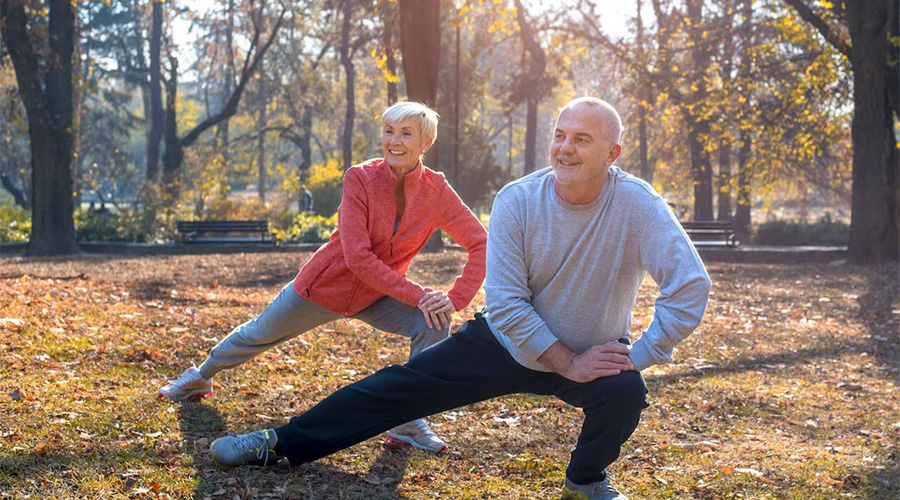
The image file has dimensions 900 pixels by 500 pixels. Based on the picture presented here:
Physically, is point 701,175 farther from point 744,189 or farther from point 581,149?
point 581,149

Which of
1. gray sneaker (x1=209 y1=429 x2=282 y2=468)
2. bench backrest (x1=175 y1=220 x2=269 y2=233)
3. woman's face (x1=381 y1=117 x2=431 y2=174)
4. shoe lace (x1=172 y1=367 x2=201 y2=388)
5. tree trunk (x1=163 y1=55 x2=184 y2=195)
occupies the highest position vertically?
tree trunk (x1=163 y1=55 x2=184 y2=195)

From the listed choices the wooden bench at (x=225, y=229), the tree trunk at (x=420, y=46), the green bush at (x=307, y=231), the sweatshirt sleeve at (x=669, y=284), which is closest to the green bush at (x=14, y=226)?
the wooden bench at (x=225, y=229)

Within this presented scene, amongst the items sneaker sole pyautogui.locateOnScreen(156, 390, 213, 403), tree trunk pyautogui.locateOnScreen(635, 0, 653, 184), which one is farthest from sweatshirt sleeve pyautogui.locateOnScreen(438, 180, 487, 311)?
tree trunk pyautogui.locateOnScreen(635, 0, 653, 184)

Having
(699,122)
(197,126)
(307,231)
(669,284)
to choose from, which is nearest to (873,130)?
(699,122)

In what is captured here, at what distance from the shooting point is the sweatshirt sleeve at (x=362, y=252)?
15.5 feet

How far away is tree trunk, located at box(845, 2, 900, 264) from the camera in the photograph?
56.5ft

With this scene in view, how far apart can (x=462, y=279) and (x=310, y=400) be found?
2.07 metres

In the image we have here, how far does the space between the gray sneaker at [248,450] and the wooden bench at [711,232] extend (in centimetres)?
1927

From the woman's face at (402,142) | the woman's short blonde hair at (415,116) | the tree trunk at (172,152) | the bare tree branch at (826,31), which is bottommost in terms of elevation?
the woman's face at (402,142)

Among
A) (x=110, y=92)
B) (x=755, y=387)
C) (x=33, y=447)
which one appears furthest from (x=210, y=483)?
(x=110, y=92)

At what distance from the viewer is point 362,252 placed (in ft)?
15.5

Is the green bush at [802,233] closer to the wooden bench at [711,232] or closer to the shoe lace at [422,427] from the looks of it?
the wooden bench at [711,232]

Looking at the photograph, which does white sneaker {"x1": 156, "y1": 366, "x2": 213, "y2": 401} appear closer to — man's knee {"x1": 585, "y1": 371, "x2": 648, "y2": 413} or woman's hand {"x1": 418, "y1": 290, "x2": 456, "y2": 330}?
woman's hand {"x1": 418, "y1": 290, "x2": 456, "y2": 330}

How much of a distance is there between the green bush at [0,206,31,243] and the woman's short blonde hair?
1912 cm
